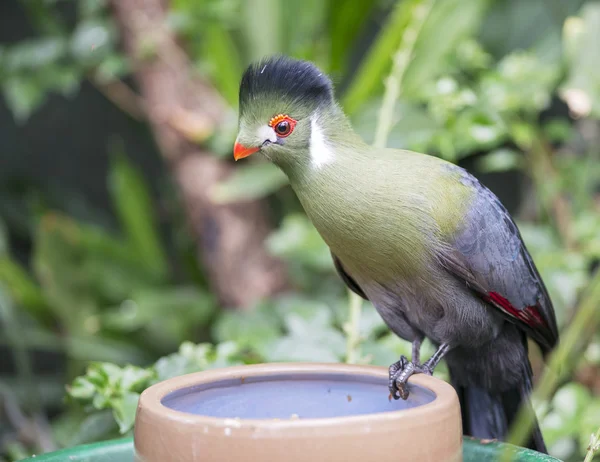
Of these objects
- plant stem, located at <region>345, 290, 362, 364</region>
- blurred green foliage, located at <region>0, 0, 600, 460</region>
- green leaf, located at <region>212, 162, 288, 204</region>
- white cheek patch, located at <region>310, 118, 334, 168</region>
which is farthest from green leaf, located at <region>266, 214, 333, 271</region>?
white cheek patch, located at <region>310, 118, 334, 168</region>

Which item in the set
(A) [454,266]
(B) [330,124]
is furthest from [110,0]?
(A) [454,266]

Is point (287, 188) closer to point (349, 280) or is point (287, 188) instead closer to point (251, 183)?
point (251, 183)

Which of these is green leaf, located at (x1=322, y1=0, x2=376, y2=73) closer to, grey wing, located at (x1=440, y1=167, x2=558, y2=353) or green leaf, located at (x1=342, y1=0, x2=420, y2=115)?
green leaf, located at (x1=342, y1=0, x2=420, y2=115)

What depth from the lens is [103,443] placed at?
49.6 inches

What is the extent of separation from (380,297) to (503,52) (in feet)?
8.17

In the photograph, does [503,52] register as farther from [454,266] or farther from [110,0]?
[454,266]

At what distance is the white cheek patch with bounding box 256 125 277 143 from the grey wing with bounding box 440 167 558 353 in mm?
409

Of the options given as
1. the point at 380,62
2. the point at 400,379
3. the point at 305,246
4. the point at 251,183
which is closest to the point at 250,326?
the point at 305,246

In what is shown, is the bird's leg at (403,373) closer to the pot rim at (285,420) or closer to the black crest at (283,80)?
the pot rim at (285,420)

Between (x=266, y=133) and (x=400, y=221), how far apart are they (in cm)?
32

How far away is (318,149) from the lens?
1.53 meters

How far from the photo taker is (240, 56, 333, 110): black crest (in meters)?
1.47

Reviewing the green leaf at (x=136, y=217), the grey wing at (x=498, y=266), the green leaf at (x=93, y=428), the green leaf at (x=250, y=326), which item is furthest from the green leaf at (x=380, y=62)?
the green leaf at (x=93, y=428)

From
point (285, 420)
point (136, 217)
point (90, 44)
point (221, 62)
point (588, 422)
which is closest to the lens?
point (285, 420)
